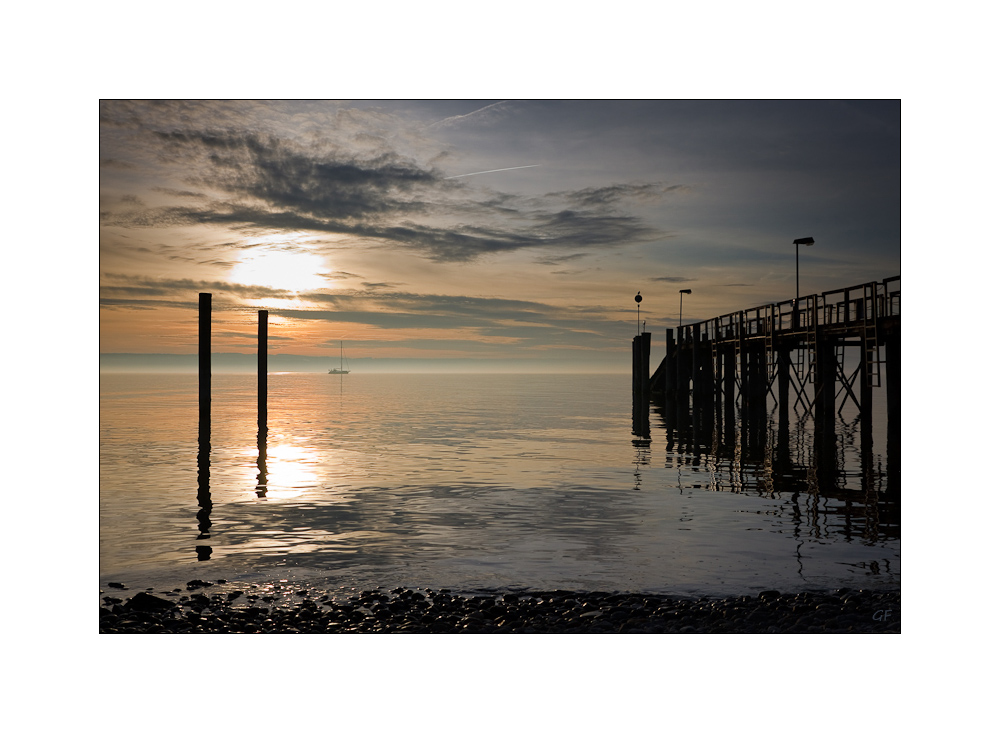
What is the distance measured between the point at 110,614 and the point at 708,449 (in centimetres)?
1873

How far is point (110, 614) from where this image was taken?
26.1 feet

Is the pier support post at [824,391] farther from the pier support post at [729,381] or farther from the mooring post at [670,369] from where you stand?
the mooring post at [670,369]

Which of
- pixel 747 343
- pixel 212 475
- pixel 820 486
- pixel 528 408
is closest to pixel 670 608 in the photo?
pixel 820 486

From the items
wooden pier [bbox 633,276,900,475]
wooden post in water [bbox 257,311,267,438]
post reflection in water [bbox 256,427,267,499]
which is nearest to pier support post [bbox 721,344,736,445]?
wooden pier [bbox 633,276,900,475]

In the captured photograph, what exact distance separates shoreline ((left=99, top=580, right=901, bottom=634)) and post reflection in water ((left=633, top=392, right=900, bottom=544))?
11.5 ft

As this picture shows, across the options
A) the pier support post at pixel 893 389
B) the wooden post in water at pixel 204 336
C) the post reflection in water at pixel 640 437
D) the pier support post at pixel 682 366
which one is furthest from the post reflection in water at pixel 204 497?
the pier support post at pixel 682 366

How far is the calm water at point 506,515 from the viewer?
952cm

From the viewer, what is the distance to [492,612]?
25.9 ft

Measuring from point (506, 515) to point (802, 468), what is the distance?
30.1 ft

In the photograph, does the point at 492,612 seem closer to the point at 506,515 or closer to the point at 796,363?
the point at 506,515

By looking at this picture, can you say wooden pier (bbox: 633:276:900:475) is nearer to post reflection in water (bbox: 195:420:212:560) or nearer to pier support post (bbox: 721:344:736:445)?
pier support post (bbox: 721:344:736:445)

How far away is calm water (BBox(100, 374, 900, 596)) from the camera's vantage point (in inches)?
375

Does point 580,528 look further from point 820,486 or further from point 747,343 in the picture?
point 747,343

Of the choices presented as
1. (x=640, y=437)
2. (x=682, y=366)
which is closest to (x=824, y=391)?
(x=640, y=437)
